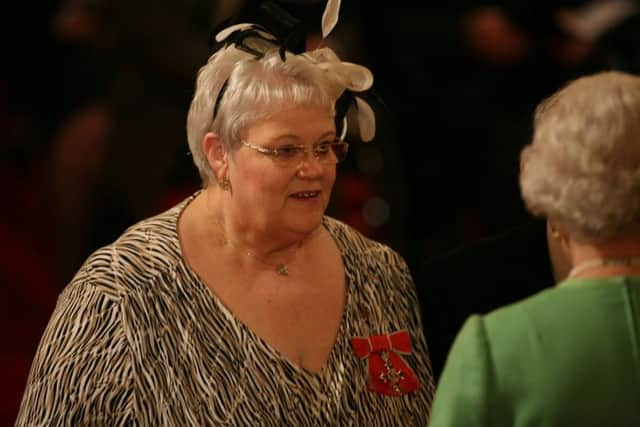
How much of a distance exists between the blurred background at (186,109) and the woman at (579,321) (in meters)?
2.68

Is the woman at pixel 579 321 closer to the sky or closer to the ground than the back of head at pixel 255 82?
closer to the ground

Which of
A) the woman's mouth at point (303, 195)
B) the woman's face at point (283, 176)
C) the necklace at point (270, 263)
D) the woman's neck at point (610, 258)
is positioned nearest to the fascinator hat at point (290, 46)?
the woman's face at point (283, 176)

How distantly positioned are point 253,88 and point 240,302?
0.62 metres

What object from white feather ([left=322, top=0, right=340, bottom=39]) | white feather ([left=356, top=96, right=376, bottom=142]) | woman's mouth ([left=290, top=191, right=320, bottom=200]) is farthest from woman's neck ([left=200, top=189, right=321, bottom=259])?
white feather ([left=322, top=0, right=340, bottom=39])

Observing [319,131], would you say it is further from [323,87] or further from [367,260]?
[367,260]

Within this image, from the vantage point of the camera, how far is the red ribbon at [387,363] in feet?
12.4

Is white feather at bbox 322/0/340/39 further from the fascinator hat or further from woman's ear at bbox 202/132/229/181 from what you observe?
woman's ear at bbox 202/132/229/181

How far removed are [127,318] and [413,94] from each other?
293 centimetres

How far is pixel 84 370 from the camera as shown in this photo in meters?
3.50

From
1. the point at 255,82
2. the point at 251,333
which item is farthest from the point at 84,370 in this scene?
the point at 255,82

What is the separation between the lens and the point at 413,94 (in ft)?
20.2

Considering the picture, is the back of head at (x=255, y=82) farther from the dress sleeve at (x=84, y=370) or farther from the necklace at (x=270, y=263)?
the dress sleeve at (x=84, y=370)

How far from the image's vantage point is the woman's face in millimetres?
3584

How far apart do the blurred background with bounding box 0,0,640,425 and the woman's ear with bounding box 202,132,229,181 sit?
5.65 feet
